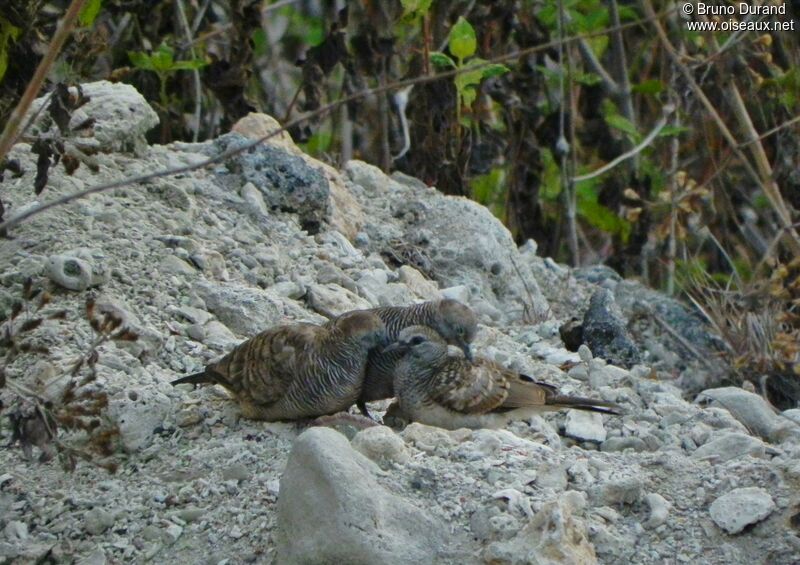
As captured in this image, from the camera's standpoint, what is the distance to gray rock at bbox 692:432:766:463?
470 centimetres

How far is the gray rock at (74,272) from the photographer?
534cm

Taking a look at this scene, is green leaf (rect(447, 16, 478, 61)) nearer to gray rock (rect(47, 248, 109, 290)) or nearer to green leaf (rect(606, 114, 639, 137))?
green leaf (rect(606, 114, 639, 137))

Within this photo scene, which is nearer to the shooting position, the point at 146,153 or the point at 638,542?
the point at 638,542

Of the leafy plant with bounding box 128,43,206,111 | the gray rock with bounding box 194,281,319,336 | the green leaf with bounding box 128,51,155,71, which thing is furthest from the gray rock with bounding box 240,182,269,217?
the green leaf with bounding box 128,51,155,71

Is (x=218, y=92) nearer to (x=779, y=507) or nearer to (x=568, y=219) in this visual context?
(x=568, y=219)

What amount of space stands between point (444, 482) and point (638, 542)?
1.93 feet

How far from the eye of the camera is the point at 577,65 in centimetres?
941

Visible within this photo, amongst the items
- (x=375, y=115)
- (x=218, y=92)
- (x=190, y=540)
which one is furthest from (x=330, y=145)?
(x=190, y=540)

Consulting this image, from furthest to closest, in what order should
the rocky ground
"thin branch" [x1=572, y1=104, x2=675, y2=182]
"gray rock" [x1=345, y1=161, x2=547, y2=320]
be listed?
"thin branch" [x1=572, y1=104, x2=675, y2=182]
"gray rock" [x1=345, y1=161, x2=547, y2=320]
the rocky ground

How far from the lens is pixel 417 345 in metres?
4.84

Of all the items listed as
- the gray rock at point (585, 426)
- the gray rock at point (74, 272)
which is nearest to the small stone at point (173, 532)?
the gray rock at point (74, 272)

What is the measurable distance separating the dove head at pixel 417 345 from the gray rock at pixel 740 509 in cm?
111

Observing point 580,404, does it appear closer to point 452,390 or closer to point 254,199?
point 452,390

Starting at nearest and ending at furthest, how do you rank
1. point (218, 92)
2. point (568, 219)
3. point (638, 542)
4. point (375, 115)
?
point (638, 542) → point (218, 92) → point (568, 219) → point (375, 115)
